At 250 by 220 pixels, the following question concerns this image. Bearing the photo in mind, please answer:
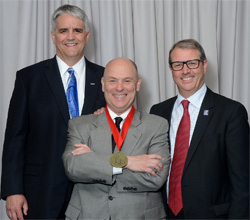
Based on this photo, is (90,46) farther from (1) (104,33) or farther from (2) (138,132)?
(2) (138,132)

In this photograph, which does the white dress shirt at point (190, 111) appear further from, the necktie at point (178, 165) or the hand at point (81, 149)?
the hand at point (81, 149)

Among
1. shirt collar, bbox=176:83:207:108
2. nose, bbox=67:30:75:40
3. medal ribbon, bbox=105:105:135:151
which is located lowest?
medal ribbon, bbox=105:105:135:151

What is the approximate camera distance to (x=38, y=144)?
8.83 feet

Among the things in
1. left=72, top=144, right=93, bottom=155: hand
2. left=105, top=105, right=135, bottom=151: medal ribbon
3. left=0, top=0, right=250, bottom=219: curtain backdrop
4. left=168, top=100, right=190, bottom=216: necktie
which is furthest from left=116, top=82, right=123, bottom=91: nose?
left=0, top=0, right=250, bottom=219: curtain backdrop

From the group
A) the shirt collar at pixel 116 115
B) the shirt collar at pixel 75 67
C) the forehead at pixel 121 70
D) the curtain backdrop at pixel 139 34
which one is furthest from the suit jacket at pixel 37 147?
the curtain backdrop at pixel 139 34

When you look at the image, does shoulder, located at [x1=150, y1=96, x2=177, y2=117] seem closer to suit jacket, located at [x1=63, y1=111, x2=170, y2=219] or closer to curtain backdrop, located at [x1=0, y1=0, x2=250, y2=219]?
suit jacket, located at [x1=63, y1=111, x2=170, y2=219]

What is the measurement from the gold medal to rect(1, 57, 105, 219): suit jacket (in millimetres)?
599

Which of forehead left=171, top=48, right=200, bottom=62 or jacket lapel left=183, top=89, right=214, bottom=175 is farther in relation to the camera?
forehead left=171, top=48, right=200, bottom=62

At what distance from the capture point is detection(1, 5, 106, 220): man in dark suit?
263 cm

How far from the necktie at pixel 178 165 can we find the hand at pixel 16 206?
102 centimetres

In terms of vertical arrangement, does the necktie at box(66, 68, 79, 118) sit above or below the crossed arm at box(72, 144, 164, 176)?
above

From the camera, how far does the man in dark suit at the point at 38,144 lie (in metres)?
2.63

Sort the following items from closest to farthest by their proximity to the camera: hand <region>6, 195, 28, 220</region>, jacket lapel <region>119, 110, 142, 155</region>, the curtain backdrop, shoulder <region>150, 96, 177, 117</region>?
jacket lapel <region>119, 110, 142, 155</region>
hand <region>6, 195, 28, 220</region>
shoulder <region>150, 96, 177, 117</region>
the curtain backdrop

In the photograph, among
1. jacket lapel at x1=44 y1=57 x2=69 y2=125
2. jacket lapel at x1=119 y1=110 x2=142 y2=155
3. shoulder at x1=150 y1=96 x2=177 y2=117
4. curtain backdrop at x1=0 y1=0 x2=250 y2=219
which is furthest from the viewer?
curtain backdrop at x1=0 y1=0 x2=250 y2=219
